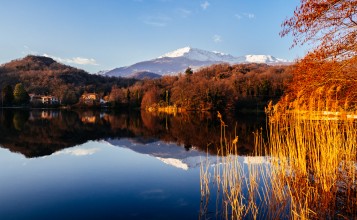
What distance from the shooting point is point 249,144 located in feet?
52.1

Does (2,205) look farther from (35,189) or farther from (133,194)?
(133,194)

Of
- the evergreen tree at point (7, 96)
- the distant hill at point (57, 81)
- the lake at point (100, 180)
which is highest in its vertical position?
the distant hill at point (57, 81)

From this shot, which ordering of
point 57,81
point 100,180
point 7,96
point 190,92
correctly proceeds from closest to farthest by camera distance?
1. point 100,180
2. point 190,92
3. point 7,96
4. point 57,81

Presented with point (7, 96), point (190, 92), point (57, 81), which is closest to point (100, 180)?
point (190, 92)

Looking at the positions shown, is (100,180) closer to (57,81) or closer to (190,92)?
(190,92)

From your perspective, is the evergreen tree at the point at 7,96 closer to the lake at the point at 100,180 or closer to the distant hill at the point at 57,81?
the distant hill at the point at 57,81

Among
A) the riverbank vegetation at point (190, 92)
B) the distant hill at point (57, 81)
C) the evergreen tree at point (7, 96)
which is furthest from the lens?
the distant hill at point (57, 81)

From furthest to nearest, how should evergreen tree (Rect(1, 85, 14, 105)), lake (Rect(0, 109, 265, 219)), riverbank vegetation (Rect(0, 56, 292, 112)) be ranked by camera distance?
evergreen tree (Rect(1, 85, 14, 105)), riverbank vegetation (Rect(0, 56, 292, 112)), lake (Rect(0, 109, 265, 219))

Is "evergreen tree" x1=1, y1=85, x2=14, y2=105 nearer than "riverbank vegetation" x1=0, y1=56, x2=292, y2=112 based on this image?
No

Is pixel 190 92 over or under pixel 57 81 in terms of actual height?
under

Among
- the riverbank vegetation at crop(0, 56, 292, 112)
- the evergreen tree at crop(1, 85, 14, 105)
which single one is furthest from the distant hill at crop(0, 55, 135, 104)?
the evergreen tree at crop(1, 85, 14, 105)

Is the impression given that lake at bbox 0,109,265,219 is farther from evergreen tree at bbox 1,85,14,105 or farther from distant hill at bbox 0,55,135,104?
distant hill at bbox 0,55,135,104

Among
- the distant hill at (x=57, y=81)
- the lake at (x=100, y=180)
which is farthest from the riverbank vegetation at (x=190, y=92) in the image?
the lake at (x=100, y=180)

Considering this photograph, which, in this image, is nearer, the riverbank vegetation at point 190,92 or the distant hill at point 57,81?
the riverbank vegetation at point 190,92
